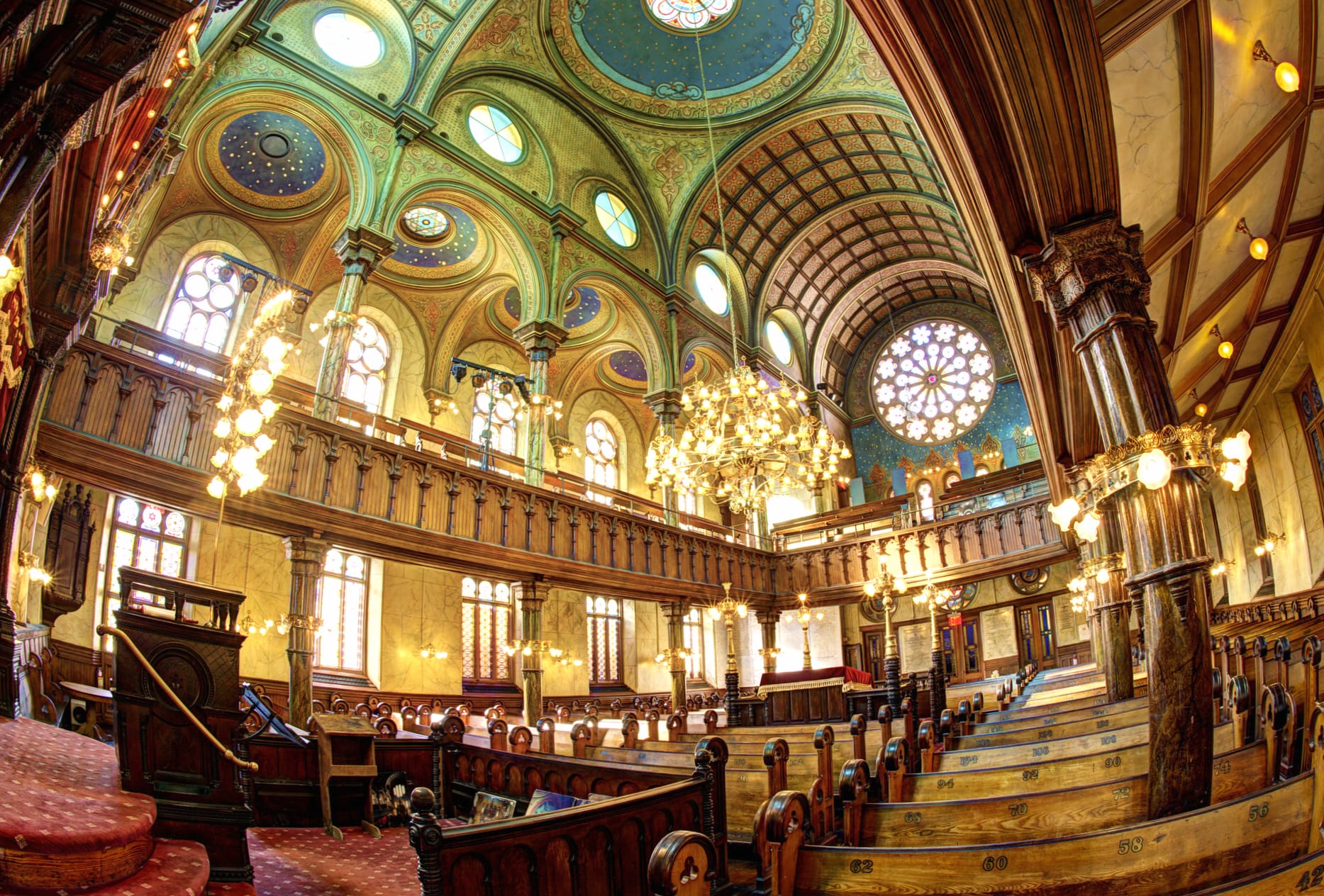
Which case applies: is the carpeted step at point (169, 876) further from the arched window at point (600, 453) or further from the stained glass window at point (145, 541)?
the arched window at point (600, 453)

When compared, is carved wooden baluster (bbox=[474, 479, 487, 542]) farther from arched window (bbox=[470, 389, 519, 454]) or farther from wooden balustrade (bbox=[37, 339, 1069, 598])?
arched window (bbox=[470, 389, 519, 454])

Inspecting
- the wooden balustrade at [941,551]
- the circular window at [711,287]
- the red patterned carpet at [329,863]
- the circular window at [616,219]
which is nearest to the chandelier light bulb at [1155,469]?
the red patterned carpet at [329,863]

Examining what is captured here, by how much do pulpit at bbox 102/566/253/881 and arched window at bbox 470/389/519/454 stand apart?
14.8 m

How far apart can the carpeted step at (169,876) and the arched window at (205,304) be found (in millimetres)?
12837

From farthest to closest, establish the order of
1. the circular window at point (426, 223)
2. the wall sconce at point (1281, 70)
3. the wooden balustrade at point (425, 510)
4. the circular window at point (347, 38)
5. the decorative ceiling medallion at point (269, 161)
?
1. the circular window at point (426, 223)
2. the decorative ceiling medallion at point (269, 161)
3. the circular window at point (347, 38)
4. the wooden balustrade at point (425, 510)
5. the wall sconce at point (1281, 70)

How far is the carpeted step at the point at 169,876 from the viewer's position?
3.02 metres

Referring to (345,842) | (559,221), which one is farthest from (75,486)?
(559,221)

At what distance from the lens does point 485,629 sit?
1808 cm

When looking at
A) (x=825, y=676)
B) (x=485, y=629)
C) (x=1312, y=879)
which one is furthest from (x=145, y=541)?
(x=1312, y=879)

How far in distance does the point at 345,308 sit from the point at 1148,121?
11.3 m

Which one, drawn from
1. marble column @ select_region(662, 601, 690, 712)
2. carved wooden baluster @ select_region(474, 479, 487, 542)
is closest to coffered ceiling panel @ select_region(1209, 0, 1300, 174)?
carved wooden baluster @ select_region(474, 479, 487, 542)

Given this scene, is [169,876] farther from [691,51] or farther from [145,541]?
[691,51]

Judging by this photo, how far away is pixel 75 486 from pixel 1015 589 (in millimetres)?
21554

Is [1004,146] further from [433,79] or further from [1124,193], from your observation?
[433,79]
